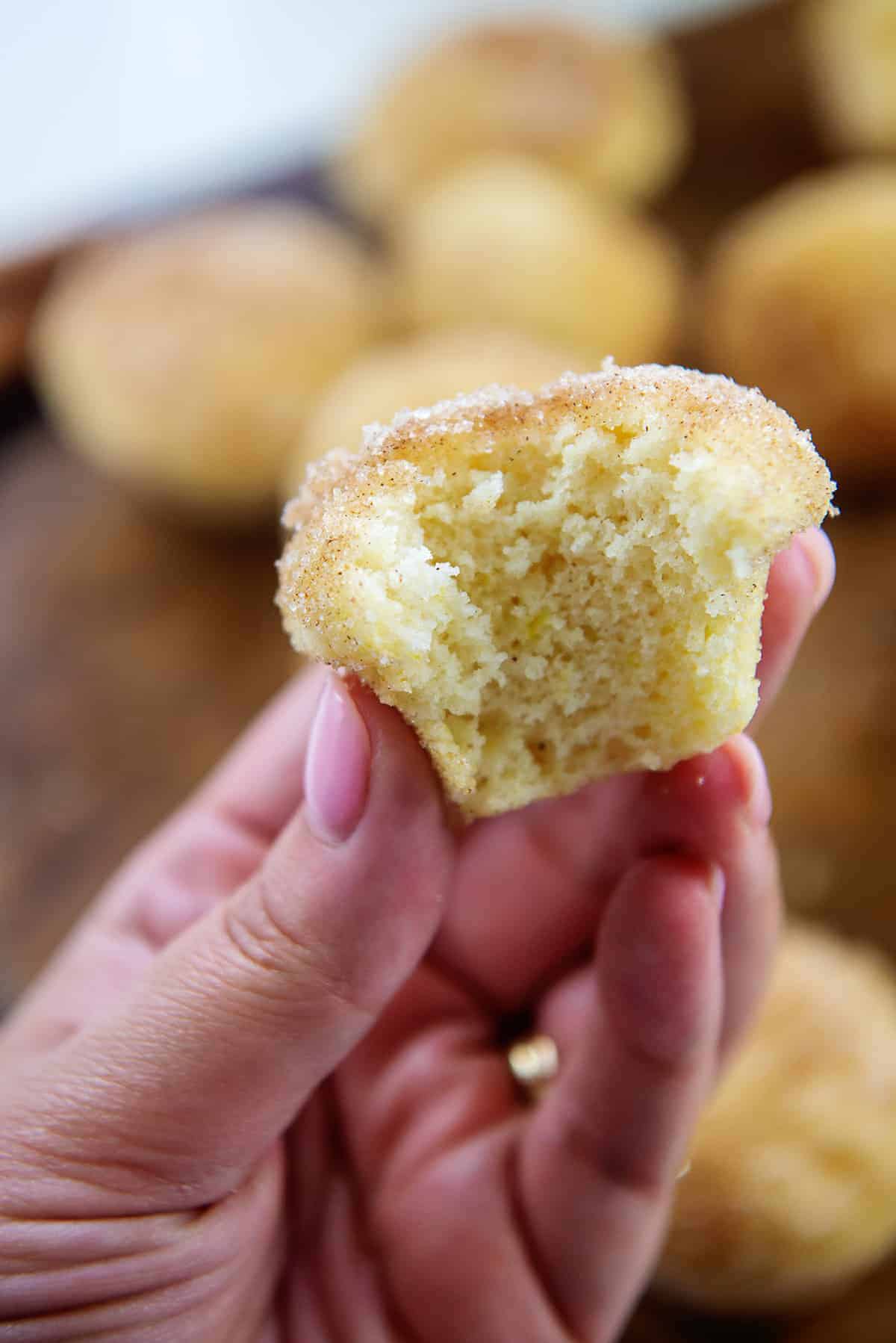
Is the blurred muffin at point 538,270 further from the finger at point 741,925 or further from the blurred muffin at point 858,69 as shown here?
the finger at point 741,925

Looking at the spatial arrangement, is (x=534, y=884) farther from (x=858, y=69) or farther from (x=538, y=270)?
(x=858, y=69)

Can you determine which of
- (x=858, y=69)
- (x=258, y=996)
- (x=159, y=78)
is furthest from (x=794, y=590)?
(x=159, y=78)

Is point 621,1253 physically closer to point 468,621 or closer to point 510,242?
point 468,621

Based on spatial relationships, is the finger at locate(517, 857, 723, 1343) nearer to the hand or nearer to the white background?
the hand

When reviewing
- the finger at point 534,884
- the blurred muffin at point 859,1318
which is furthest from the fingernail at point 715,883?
the blurred muffin at point 859,1318

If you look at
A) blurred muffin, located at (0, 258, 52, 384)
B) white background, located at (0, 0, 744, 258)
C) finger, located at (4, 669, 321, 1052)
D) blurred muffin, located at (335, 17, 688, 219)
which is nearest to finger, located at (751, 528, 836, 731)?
finger, located at (4, 669, 321, 1052)

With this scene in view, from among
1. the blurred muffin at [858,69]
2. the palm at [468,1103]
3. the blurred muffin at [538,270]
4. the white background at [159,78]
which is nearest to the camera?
the palm at [468,1103]

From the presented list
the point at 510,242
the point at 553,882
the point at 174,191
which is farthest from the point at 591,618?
the point at 174,191
